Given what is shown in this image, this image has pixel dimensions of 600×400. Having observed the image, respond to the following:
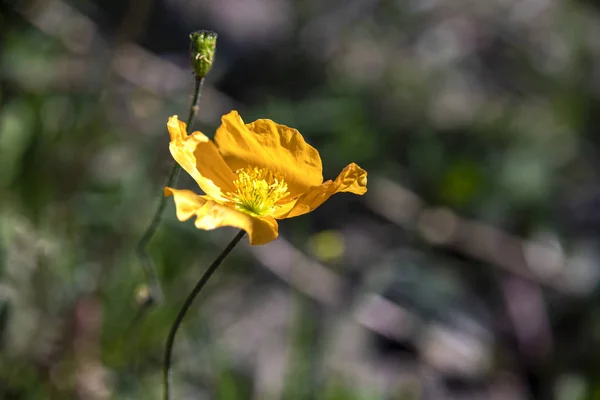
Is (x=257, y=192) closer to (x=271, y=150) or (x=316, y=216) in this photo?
(x=271, y=150)

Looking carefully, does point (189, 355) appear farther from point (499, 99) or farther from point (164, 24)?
point (499, 99)

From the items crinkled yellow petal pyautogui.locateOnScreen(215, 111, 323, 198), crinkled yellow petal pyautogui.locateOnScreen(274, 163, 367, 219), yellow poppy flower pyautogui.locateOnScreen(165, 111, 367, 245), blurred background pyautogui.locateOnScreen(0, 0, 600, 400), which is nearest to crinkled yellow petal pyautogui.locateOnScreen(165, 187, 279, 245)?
yellow poppy flower pyautogui.locateOnScreen(165, 111, 367, 245)

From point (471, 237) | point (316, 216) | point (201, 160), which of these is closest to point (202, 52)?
point (201, 160)

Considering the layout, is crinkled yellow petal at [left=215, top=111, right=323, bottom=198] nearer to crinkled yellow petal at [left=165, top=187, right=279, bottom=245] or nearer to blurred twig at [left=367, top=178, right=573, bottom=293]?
crinkled yellow petal at [left=165, top=187, right=279, bottom=245]

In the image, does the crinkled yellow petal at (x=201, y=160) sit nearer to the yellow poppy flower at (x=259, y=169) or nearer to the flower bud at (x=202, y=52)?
the yellow poppy flower at (x=259, y=169)

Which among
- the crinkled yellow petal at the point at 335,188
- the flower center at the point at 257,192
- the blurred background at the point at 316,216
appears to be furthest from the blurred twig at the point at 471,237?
the crinkled yellow petal at the point at 335,188
